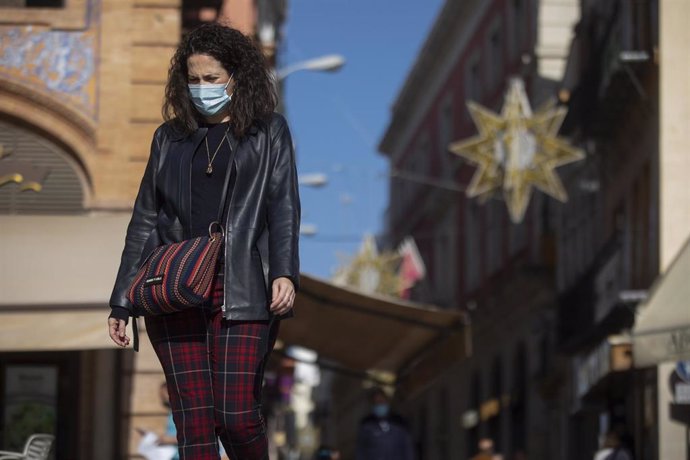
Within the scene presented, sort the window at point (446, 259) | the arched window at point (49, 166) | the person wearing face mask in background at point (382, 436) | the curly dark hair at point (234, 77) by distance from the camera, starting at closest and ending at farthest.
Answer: the curly dark hair at point (234, 77), the arched window at point (49, 166), the person wearing face mask in background at point (382, 436), the window at point (446, 259)

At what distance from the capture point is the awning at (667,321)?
754 inches

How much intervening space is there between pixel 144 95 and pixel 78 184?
1.08m

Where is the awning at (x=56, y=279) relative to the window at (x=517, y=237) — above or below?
below

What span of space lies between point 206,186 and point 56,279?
727 centimetres

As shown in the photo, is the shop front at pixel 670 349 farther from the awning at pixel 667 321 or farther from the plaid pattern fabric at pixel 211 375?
the plaid pattern fabric at pixel 211 375

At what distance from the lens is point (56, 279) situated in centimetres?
1378

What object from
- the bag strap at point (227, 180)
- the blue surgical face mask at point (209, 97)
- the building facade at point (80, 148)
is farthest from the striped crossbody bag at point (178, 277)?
the building facade at point (80, 148)

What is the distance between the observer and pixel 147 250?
6.80m

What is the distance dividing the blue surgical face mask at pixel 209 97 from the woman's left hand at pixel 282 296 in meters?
0.73

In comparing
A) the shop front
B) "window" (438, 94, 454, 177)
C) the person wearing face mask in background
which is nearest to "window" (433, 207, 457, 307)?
"window" (438, 94, 454, 177)

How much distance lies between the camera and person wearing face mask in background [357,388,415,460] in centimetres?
1733

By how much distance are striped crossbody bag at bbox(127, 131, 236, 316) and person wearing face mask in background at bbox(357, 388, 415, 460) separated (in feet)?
35.8

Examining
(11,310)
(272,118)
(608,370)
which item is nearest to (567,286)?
(608,370)

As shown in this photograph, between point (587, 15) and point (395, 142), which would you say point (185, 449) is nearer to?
point (587, 15)
